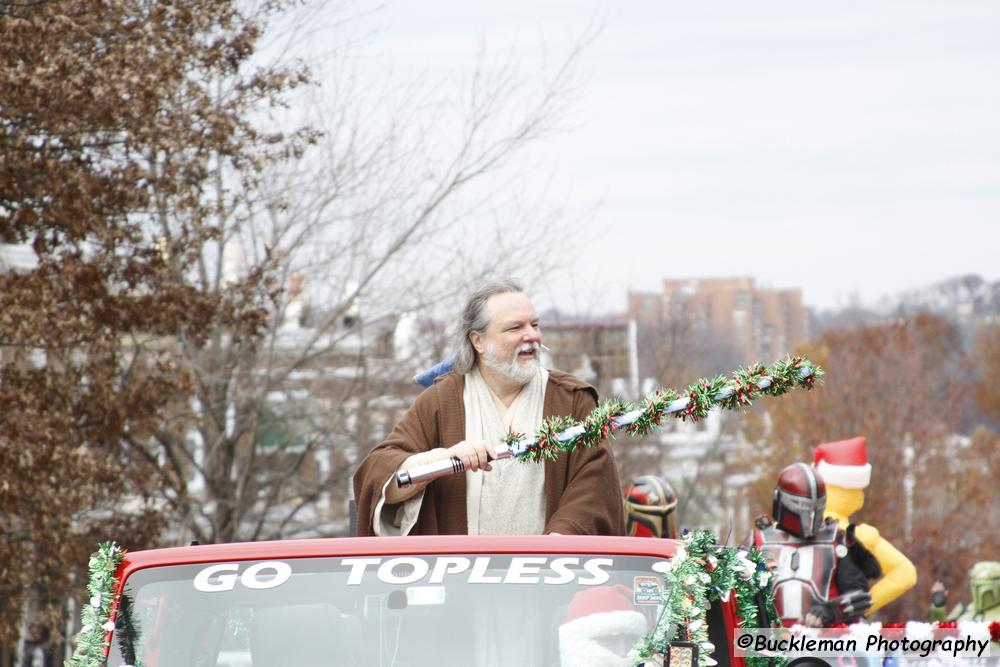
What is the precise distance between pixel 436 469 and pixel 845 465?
5.62m

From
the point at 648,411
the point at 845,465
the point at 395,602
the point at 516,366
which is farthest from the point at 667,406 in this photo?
the point at 845,465

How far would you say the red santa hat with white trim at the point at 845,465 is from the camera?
10023mm

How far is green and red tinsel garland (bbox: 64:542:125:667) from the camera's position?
405 centimetres

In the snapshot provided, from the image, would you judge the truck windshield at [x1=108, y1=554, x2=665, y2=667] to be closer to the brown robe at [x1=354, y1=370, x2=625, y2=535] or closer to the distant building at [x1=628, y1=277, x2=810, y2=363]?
the brown robe at [x1=354, y1=370, x2=625, y2=535]

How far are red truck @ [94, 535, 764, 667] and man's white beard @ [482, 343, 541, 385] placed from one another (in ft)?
4.86

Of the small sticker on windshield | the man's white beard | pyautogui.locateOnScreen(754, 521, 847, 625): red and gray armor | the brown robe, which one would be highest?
the man's white beard

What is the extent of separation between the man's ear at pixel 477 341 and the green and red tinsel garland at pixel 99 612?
72.0 inches

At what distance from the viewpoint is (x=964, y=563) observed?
116 feet

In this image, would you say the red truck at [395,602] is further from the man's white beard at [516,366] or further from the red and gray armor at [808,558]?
the red and gray armor at [808,558]

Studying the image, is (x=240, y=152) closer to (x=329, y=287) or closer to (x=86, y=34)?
(x=86, y=34)

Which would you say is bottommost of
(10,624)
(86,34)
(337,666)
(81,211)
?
(10,624)

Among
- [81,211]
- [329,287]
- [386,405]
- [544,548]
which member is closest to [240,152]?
[81,211]

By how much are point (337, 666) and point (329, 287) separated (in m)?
13.8

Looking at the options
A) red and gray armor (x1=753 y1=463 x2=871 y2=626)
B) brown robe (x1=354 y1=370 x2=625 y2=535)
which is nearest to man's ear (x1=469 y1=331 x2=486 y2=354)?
brown robe (x1=354 y1=370 x2=625 y2=535)
